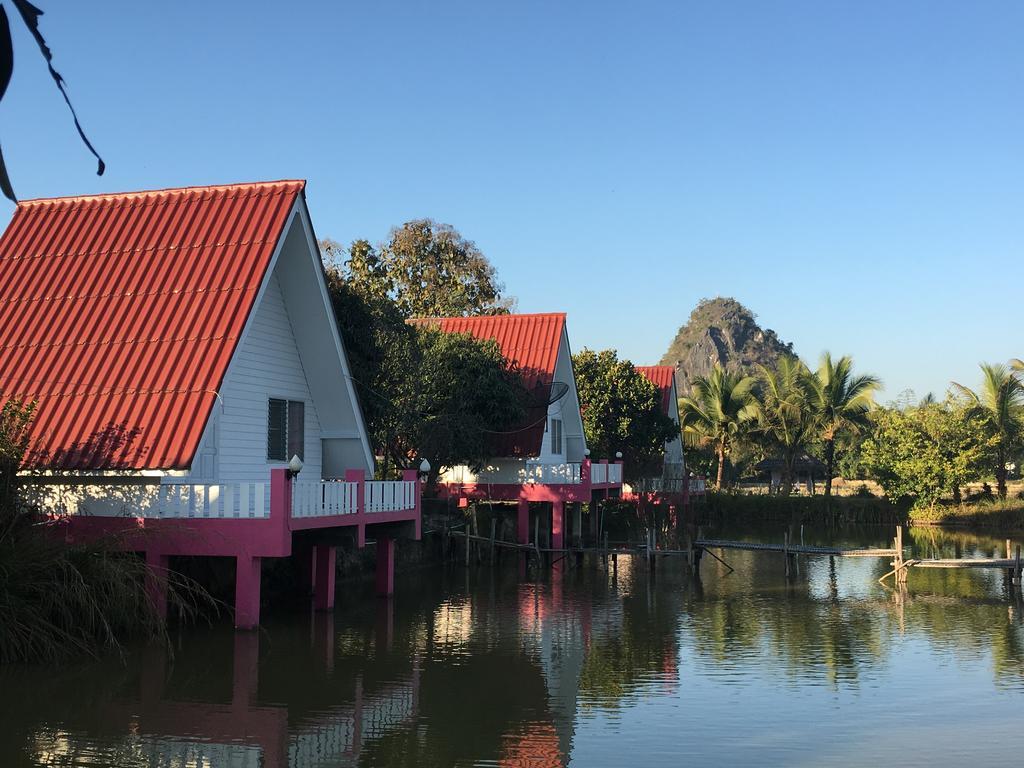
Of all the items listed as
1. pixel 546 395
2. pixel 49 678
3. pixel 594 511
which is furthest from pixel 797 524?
pixel 49 678

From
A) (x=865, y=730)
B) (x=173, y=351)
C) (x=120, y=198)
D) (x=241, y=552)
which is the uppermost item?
(x=120, y=198)

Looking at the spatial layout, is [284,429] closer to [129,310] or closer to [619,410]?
[129,310]

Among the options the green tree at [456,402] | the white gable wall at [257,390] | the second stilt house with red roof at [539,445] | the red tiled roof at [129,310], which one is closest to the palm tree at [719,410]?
the second stilt house with red roof at [539,445]

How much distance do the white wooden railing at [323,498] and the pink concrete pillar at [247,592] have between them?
40.0 inches

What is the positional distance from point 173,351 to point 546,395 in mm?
17474

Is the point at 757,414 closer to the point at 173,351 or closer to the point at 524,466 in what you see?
the point at 524,466

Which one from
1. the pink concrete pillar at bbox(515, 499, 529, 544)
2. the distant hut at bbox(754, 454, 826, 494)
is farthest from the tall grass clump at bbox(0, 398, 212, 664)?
the distant hut at bbox(754, 454, 826, 494)

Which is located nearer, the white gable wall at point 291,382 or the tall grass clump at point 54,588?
the tall grass clump at point 54,588

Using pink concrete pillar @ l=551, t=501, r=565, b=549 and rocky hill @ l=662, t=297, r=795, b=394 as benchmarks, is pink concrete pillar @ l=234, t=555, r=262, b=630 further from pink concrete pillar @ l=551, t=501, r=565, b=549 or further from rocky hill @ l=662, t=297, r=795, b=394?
rocky hill @ l=662, t=297, r=795, b=394

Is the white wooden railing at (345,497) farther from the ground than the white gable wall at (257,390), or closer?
closer

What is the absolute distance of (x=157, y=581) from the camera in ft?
52.7

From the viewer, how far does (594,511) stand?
129 feet

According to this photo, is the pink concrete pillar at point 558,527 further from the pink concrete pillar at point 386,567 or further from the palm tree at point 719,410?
the palm tree at point 719,410

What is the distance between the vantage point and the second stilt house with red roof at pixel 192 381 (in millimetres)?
16234
